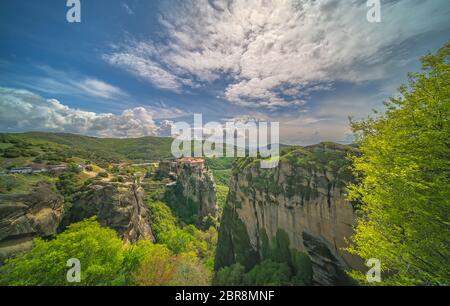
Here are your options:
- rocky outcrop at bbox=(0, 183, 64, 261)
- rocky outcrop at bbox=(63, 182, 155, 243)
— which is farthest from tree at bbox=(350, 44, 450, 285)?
rocky outcrop at bbox=(63, 182, 155, 243)

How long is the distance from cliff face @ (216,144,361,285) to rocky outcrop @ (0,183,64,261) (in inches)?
1125

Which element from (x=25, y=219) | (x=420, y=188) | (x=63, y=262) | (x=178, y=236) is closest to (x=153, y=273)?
(x=63, y=262)

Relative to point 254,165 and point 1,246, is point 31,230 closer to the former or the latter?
point 1,246

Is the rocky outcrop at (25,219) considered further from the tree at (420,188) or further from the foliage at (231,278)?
the tree at (420,188)

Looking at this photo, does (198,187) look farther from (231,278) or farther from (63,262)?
(63,262)

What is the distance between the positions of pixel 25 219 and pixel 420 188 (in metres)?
35.5

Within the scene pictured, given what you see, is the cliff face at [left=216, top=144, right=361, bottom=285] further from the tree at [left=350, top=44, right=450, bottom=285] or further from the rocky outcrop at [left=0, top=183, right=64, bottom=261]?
the rocky outcrop at [left=0, top=183, right=64, bottom=261]

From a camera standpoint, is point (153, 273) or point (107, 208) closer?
point (153, 273)

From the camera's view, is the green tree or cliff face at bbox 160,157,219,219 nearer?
the green tree

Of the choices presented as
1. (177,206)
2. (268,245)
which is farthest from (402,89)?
(177,206)

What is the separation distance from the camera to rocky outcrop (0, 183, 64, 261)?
17.5m

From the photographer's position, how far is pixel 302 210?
21062 mm

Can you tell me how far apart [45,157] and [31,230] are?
160 feet

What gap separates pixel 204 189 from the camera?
81.8m
